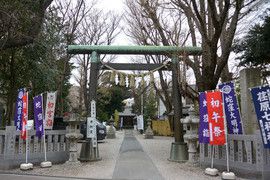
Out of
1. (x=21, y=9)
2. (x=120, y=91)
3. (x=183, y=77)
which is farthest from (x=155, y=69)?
(x=120, y=91)

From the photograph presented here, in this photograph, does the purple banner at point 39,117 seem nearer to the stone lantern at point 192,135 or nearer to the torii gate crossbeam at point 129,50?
the torii gate crossbeam at point 129,50

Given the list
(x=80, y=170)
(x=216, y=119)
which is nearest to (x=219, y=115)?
(x=216, y=119)

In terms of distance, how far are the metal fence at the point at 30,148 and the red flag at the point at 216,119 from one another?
18.0 feet

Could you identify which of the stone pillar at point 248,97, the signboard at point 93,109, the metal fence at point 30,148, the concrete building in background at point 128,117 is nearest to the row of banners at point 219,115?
the stone pillar at point 248,97

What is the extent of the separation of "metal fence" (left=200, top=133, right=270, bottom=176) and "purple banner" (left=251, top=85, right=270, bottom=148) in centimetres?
35

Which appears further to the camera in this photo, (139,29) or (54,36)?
(139,29)

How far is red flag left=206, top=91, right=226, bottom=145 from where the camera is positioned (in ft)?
30.3

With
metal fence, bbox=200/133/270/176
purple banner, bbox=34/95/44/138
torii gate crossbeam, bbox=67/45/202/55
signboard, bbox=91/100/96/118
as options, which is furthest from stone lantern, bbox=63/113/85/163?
metal fence, bbox=200/133/270/176

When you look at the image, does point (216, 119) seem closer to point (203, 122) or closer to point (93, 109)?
point (203, 122)

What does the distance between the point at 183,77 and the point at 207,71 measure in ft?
3.15

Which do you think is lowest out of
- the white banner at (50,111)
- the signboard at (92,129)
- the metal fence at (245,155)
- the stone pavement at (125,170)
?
the stone pavement at (125,170)

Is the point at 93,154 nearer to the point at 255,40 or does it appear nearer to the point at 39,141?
the point at 39,141

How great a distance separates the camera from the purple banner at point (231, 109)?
9.71m

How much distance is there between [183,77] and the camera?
12.8 m
